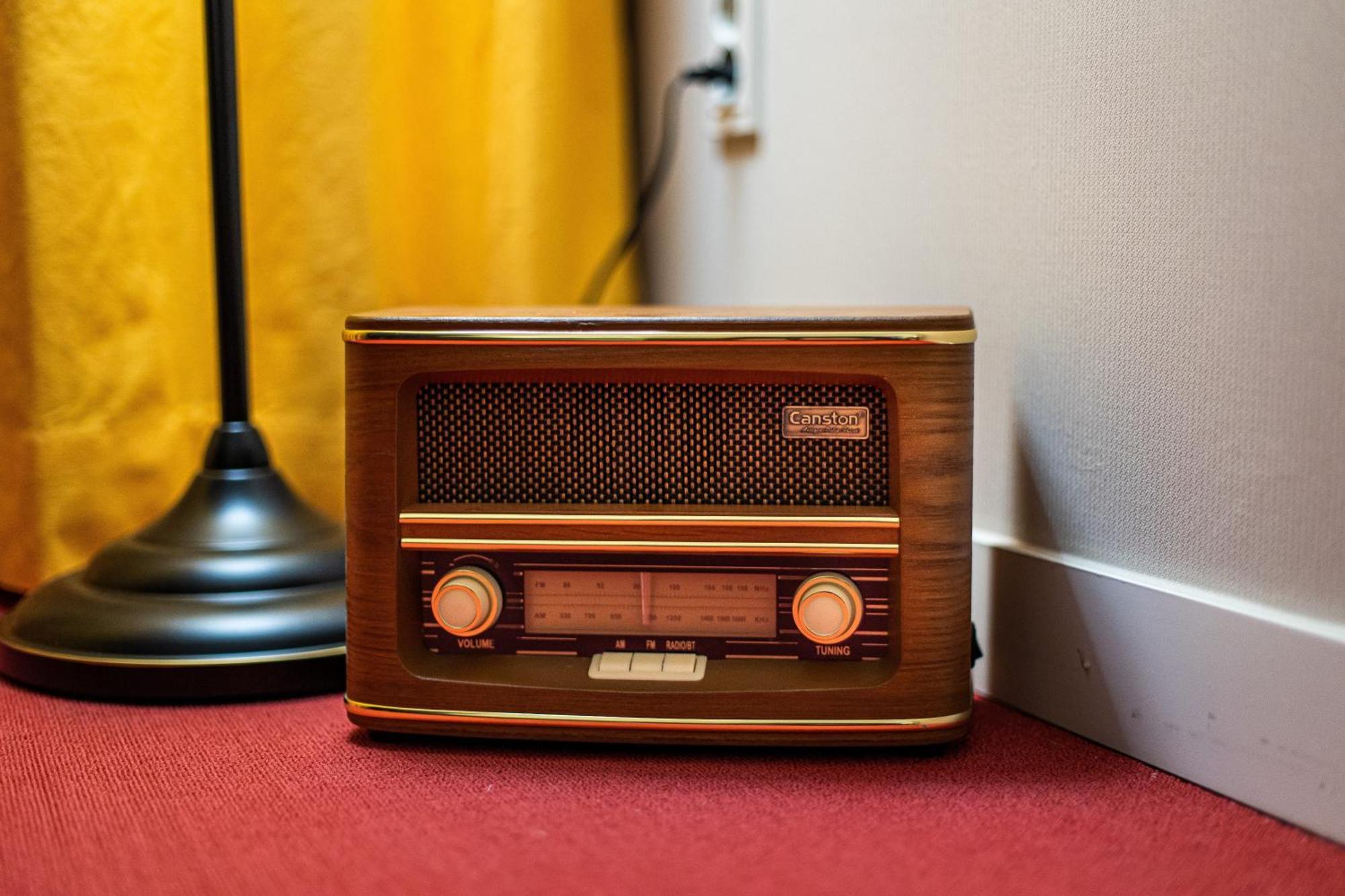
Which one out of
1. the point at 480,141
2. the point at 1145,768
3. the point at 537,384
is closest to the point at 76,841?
the point at 537,384

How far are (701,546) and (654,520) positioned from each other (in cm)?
3

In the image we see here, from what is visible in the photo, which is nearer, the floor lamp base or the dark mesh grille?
the dark mesh grille

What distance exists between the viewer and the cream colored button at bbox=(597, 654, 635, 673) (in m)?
0.74

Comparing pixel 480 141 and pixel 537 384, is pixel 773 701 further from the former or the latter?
pixel 480 141

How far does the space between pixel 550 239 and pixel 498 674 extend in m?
0.61

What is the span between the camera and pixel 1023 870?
0.58 m

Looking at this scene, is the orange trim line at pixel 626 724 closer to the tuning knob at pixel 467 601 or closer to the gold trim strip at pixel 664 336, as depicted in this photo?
→ the tuning knob at pixel 467 601

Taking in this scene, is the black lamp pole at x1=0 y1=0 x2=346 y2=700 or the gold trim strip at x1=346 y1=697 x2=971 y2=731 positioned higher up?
the black lamp pole at x1=0 y1=0 x2=346 y2=700

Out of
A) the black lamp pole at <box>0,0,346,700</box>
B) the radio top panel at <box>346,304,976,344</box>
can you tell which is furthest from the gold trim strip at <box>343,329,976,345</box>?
the black lamp pole at <box>0,0,346,700</box>

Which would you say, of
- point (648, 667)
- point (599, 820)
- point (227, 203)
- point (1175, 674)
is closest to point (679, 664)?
point (648, 667)

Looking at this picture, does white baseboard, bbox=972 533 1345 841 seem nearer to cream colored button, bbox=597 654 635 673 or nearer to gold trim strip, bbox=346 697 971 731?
gold trim strip, bbox=346 697 971 731

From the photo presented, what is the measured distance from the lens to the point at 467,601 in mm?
745

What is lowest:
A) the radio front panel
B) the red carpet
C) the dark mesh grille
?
the red carpet

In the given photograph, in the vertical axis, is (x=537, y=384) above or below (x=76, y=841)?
above
